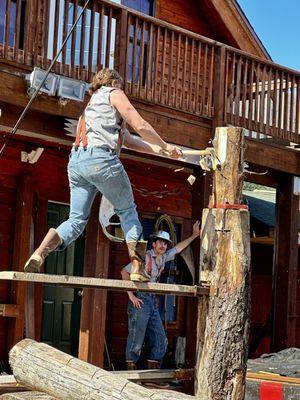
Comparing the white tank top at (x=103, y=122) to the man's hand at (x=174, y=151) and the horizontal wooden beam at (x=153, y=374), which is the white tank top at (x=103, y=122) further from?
the horizontal wooden beam at (x=153, y=374)

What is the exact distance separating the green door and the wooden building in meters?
0.01

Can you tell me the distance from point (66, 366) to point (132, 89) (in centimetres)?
486

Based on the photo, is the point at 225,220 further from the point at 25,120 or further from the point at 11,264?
the point at 11,264

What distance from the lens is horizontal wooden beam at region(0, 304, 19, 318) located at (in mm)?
10812

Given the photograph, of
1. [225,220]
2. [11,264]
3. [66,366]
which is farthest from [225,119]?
[66,366]

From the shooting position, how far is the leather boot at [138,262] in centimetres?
626

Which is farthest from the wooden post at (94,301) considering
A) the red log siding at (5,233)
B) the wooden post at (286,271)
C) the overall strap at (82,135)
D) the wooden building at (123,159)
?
the overall strap at (82,135)

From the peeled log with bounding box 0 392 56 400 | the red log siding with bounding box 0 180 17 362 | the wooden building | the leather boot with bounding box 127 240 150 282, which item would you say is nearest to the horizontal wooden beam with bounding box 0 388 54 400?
the peeled log with bounding box 0 392 56 400

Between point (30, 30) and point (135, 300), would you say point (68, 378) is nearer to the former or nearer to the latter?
point (30, 30)

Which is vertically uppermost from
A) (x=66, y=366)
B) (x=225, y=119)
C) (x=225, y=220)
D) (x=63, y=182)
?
(x=225, y=119)

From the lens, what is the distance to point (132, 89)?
1009 centimetres

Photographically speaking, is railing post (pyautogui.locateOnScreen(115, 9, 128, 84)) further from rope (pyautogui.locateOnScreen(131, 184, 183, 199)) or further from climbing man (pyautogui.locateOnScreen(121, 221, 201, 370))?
rope (pyautogui.locateOnScreen(131, 184, 183, 199))

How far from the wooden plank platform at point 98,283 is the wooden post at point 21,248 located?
4.96m

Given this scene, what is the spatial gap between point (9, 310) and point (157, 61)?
11.3ft
